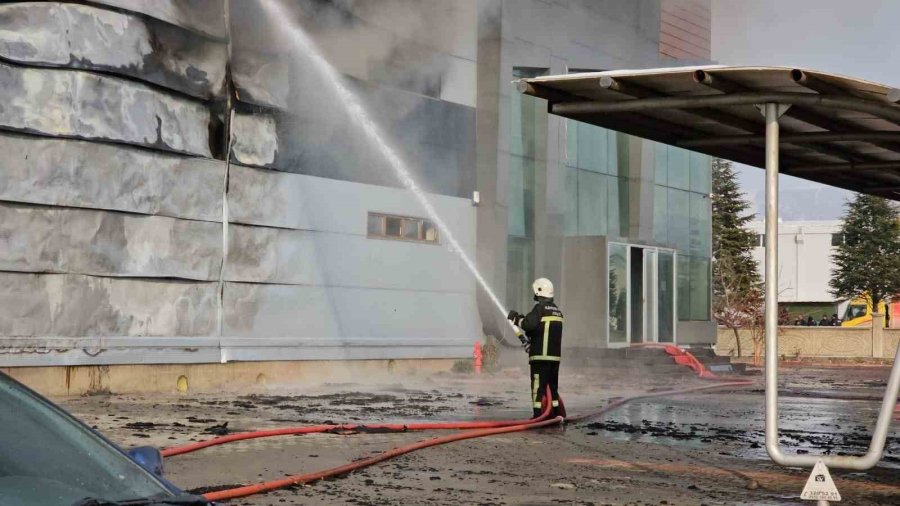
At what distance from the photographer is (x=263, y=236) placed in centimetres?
2017

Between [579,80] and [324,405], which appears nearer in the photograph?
[579,80]

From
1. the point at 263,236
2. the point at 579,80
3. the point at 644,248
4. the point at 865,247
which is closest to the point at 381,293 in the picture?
the point at 263,236

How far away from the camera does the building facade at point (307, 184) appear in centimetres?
1692

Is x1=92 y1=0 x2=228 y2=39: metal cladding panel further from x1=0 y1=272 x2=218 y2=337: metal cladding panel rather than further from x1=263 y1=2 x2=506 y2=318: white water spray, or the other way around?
x1=0 y1=272 x2=218 y2=337: metal cladding panel

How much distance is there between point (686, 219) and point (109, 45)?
19671 mm

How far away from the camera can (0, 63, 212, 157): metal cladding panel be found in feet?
54.2

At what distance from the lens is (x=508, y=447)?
12.0 meters

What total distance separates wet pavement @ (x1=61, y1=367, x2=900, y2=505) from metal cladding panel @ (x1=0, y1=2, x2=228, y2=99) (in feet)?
15.2

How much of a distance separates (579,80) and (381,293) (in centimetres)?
1491

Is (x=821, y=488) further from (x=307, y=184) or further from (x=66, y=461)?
(x=307, y=184)

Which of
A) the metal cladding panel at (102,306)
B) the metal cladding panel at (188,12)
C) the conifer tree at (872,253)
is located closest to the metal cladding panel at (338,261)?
the metal cladding panel at (102,306)

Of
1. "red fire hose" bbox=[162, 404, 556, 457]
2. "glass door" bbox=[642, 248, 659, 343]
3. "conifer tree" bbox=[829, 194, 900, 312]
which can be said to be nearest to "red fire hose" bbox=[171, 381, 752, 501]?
"red fire hose" bbox=[162, 404, 556, 457]

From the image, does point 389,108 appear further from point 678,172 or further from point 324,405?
point 678,172

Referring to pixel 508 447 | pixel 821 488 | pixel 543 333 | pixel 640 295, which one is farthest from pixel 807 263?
pixel 821 488
